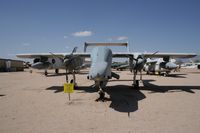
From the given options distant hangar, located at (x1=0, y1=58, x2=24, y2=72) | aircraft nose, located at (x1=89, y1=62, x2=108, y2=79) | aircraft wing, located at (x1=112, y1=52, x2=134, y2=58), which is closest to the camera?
aircraft nose, located at (x1=89, y1=62, x2=108, y2=79)

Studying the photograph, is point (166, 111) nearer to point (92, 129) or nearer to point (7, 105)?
point (92, 129)

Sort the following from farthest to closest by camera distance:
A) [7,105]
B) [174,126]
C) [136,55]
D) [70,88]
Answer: [136,55] < [70,88] < [7,105] < [174,126]

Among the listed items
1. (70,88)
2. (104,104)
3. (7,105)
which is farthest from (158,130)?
(7,105)

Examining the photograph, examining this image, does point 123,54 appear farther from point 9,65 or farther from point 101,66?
point 9,65

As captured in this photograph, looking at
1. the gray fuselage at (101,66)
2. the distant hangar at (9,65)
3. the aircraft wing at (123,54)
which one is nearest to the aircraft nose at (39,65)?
the aircraft wing at (123,54)

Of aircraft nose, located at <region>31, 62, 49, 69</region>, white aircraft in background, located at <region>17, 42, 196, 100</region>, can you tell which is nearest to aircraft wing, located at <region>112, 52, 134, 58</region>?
white aircraft in background, located at <region>17, 42, 196, 100</region>

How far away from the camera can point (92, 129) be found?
21.6 feet

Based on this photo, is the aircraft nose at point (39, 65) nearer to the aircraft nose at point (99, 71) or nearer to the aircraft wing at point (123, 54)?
the aircraft wing at point (123, 54)

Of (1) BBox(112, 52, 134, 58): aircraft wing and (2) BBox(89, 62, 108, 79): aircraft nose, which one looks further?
(1) BBox(112, 52, 134, 58): aircraft wing

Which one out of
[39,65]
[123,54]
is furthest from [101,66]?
[39,65]

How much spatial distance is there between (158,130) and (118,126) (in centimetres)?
147

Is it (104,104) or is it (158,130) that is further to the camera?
(104,104)

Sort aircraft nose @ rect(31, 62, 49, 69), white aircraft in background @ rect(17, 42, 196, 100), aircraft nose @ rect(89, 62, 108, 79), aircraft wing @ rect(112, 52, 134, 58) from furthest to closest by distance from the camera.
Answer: aircraft nose @ rect(31, 62, 49, 69), aircraft wing @ rect(112, 52, 134, 58), white aircraft in background @ rect(17, 42, 196, 100), aircraft nose @ rect(89, 62, 108, 79)

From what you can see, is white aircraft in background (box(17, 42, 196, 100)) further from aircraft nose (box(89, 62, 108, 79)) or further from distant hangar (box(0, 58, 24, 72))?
distant hangar (box(0, 58, 24, 72))
